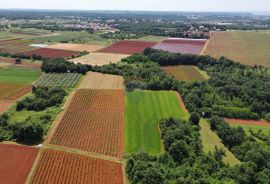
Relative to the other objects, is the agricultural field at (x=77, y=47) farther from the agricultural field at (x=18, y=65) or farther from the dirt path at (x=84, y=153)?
the dirt path at (x=84, y=153)

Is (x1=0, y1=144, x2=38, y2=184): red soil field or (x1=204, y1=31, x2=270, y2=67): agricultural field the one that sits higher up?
(x1=0, y1=144, x2=38, y2=184): red soil field

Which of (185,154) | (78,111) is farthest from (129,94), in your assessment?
(185,154)

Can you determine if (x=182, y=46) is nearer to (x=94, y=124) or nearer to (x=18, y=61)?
(x=18, y=61)

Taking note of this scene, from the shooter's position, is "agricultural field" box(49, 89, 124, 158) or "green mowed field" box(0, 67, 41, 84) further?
"green mowed field" box(0, 67, 41, 84)

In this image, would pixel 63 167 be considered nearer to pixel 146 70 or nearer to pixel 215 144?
pixel 215 144

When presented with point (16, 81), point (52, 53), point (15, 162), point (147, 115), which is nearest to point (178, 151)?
point (147, 115)

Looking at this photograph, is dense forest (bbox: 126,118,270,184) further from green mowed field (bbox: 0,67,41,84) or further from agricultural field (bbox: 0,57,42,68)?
agricultural field (bbox: 0,57,42,68)

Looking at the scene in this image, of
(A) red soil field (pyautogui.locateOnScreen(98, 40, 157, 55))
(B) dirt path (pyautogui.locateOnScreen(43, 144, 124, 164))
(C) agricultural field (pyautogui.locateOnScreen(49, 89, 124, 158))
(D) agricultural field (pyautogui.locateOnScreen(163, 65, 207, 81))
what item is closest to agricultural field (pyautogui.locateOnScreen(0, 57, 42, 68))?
(A) red soil field (pyautogui.locateOnScreen(98, 40, 157, 55))
